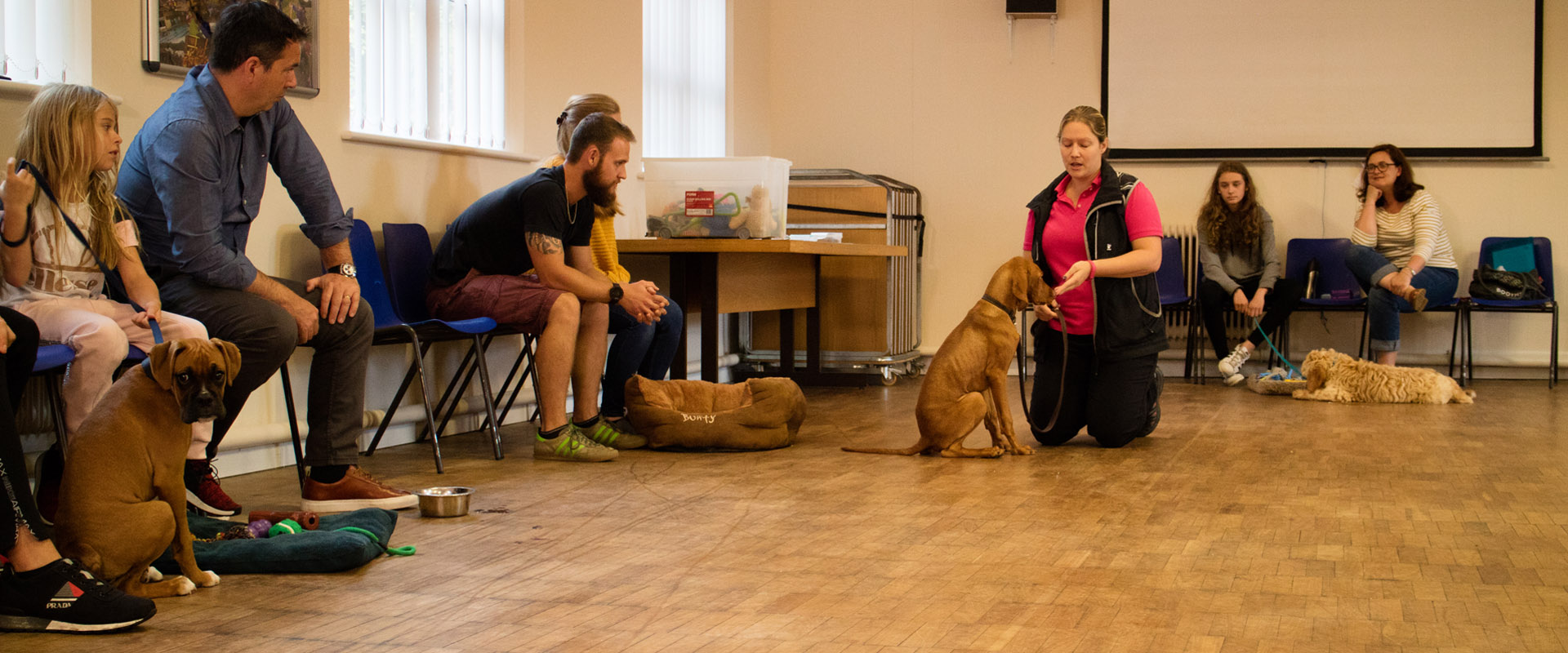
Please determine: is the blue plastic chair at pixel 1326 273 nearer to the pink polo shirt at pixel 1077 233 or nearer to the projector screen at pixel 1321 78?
the projector screen at pixel 1321 78

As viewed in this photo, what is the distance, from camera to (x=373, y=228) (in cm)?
432

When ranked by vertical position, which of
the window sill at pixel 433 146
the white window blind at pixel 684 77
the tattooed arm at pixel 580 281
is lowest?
the tattooed arm at pixel 580 281

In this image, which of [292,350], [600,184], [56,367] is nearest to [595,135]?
[600,184]

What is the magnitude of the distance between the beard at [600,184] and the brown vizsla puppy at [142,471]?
188 centimetres

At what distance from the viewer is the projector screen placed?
725cm

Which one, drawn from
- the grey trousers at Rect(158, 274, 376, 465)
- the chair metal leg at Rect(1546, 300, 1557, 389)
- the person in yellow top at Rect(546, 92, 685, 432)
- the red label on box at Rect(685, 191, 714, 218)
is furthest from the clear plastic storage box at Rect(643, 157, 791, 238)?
the chair metal leg at Rect(1546, 300, 1557, 389)

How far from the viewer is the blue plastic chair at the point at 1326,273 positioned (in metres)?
7.07

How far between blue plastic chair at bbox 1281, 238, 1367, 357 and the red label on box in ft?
12.5

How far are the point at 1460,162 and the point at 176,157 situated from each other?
23.1 feet

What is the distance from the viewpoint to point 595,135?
13.3 ft

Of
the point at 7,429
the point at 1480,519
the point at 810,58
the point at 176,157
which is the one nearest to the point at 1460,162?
the point at 810,58

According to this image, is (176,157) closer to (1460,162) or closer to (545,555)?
(545,555)

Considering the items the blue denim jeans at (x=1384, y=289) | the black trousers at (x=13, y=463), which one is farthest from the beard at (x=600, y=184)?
the blue denim jeans at (x=1384, y=289)

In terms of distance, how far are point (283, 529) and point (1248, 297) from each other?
19.1ft
